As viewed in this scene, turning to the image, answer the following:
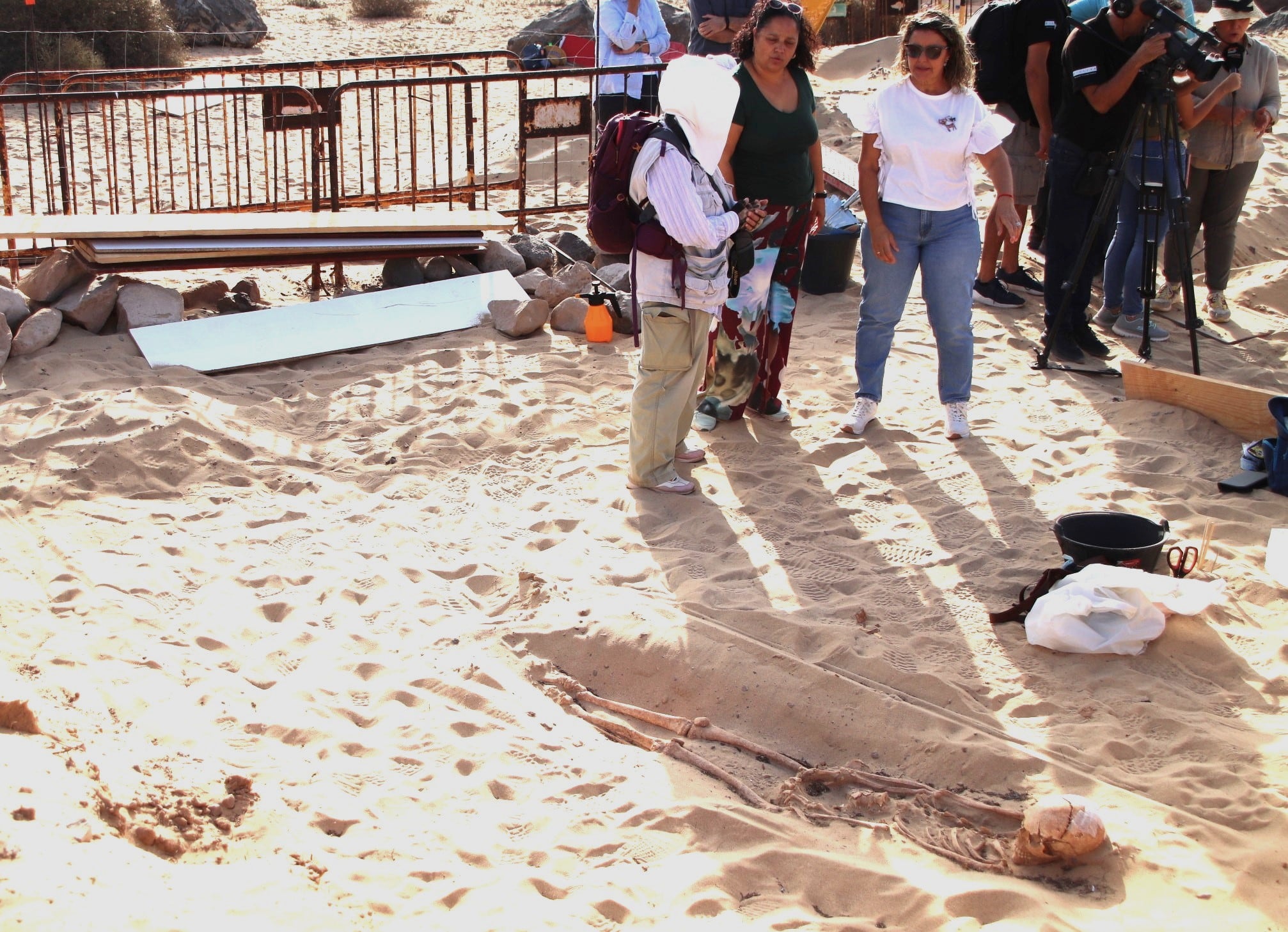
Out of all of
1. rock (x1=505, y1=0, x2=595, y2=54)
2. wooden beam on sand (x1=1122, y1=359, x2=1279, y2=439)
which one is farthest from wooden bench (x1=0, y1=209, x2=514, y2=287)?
rock (x1=505, y1=0, x2=595, y2=54)

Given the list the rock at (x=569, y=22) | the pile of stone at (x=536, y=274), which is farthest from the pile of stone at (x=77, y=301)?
the rock at (x=569, y=22)

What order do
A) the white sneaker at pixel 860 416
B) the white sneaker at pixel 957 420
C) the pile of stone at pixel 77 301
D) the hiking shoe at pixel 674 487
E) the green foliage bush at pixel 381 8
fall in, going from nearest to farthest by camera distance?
the hiking shoe at pixel 674 487, the white sneaker at pixel 957 420, the white sneaker at pixel 860 416, the pile of stone at pixel 77 301, the green foliage bush at pixel 381 8

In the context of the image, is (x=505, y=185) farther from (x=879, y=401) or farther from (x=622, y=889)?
(x=622, y=889)

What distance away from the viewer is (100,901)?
8.17 feet

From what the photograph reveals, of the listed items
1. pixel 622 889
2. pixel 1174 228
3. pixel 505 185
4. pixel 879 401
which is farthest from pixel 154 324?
pixel 1174 228

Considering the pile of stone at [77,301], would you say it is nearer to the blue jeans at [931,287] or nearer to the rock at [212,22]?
the blue jeans at [931,287]

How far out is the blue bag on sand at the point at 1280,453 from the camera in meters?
5.08

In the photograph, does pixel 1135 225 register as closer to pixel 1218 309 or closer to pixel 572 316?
pixel 1218 309

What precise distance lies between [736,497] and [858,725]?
1.67m

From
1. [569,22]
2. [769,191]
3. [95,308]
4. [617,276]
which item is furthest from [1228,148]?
[569,22]

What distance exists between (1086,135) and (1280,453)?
2119 millimetres

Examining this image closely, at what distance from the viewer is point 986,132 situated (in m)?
5.05

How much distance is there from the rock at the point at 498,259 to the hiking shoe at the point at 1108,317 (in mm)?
3777

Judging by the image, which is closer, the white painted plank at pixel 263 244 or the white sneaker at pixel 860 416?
the white sneaker at pixel 860 416
